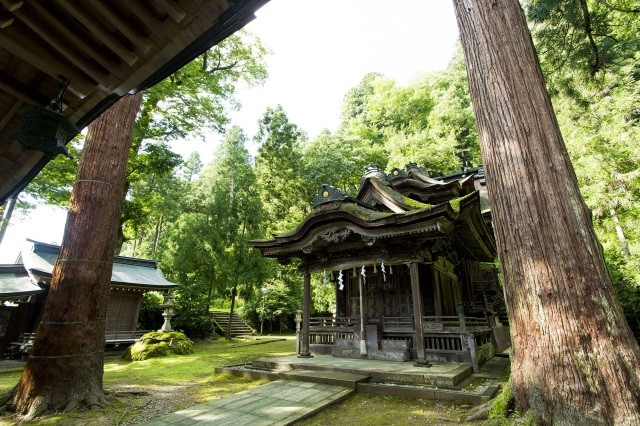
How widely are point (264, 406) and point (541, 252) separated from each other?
5.21 meters

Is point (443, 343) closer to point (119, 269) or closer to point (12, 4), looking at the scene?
point (12, 4)

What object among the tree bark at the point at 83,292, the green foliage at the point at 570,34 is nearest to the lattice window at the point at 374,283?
the tree bark at the point at 83,292

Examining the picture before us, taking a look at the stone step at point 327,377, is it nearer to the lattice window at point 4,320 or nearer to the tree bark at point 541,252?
the tree bark at point 541,252

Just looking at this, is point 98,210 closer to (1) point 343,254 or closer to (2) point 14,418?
(2) point 14,418

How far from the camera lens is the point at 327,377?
721cm

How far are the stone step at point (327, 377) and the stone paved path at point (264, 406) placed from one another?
11 cm

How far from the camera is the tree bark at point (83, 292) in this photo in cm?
541

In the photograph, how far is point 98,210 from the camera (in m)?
6.44

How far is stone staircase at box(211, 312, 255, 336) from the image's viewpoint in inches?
888

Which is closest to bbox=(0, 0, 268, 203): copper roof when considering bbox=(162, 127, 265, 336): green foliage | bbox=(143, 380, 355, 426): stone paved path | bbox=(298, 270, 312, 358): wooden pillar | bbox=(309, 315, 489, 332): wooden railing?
bbox=(143, 380, 355, 426): stone paved path

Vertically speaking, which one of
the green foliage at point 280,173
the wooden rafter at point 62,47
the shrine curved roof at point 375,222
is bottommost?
the wooden rafter at point 62,47

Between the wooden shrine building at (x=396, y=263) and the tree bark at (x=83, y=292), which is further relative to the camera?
the wooden shrine building at (x=396, y=263)

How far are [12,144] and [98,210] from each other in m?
3.73

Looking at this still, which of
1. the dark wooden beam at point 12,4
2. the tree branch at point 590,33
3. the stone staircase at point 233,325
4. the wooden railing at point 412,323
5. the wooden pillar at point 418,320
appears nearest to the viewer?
the dark wooden beam at point 12,4
